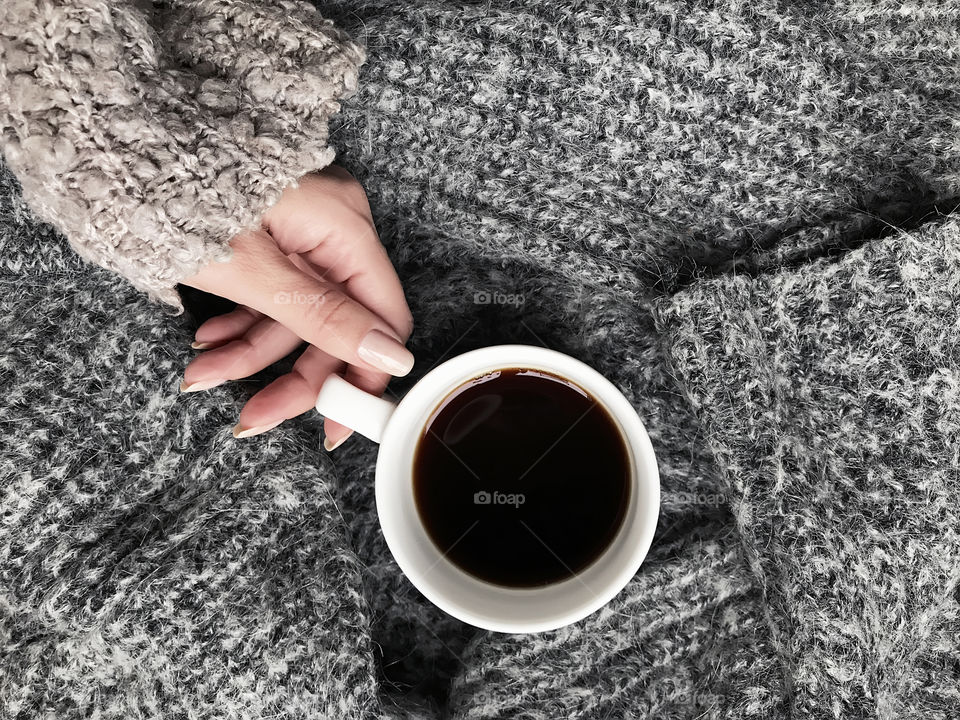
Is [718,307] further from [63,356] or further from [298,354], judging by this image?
[63,356]

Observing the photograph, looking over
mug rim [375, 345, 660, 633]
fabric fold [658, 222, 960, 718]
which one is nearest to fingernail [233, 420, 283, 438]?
mug rim [375, 345, 660, 633]

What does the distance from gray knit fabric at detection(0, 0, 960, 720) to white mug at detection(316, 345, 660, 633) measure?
0.07 metres

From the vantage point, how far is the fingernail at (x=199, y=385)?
548 millimetres

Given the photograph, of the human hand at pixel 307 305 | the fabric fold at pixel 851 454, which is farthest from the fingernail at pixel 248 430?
the fabric fold at pixel 851 454

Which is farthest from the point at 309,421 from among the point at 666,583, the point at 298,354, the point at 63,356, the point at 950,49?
the point at 950,49

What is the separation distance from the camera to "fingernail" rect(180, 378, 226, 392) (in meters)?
0.55

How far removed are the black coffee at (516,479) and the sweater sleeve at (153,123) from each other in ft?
0.66
